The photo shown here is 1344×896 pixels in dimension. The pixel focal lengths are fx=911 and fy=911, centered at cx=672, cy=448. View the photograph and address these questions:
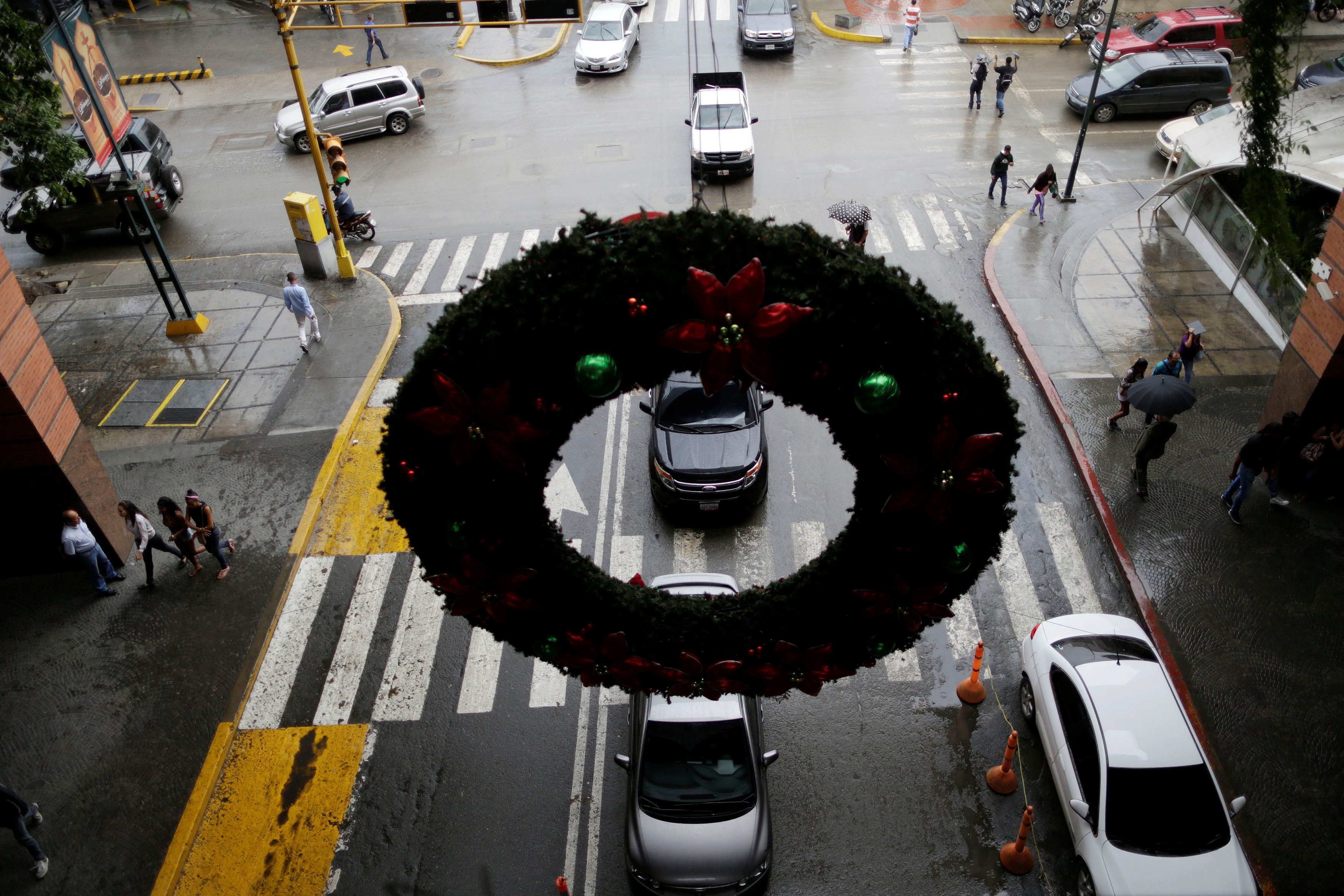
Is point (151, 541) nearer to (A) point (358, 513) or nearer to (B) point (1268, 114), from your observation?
(A) point (358, 513)

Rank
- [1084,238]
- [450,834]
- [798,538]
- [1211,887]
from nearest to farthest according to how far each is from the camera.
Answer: [1211,887] → [450,834] → [798,538] → [1084,238]

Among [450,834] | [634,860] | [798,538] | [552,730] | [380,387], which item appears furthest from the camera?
[380,387]

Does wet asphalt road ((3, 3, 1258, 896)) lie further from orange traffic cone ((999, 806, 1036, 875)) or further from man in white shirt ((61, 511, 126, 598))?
man in white shirt ((61, 511, 126, 598))

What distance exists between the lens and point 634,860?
8703mm

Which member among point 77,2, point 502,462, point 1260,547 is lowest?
point 1260,547

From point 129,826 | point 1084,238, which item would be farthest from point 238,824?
point 1084,238

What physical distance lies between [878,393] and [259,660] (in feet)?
30.1

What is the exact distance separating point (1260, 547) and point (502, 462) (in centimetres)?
1097

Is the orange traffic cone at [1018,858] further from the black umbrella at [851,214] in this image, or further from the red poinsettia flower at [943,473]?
the black umbrella at [851,214]

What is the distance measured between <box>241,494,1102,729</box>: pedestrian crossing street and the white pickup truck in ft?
37.4

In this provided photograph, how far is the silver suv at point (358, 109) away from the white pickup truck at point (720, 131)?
26.3ft

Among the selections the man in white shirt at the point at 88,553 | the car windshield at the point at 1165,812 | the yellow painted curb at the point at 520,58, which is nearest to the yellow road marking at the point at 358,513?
the man in white shirt at the point at 88,553

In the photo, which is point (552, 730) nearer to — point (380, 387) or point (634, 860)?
point (634, 860)

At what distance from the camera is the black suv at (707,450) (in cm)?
1275
